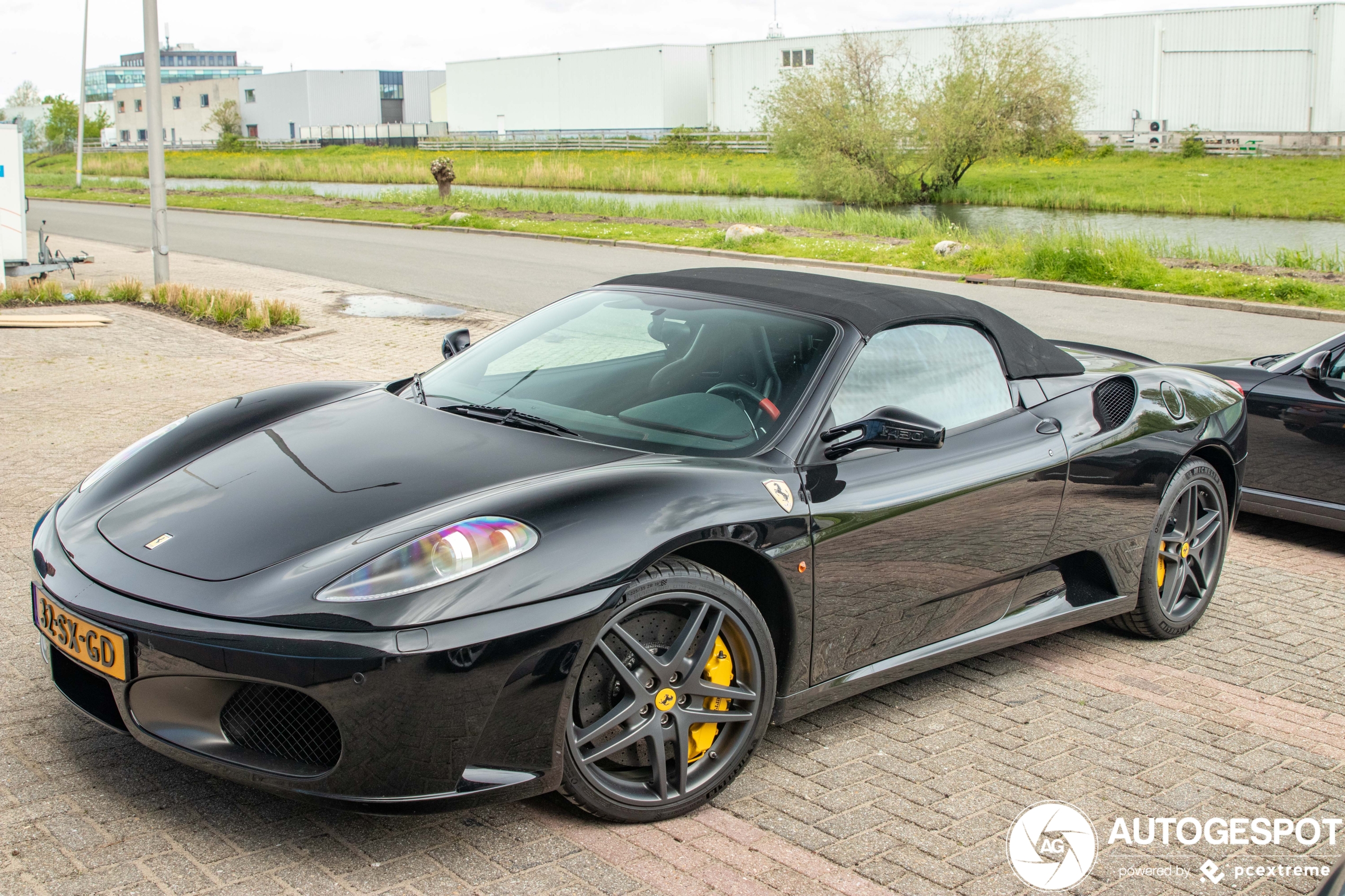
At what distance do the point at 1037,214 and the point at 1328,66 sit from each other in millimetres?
34940

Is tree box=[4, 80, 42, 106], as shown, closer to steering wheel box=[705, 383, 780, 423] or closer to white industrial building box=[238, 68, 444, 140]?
white industrial building box=[238, 68, 444, 140]

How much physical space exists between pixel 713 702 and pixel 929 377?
1454 mm

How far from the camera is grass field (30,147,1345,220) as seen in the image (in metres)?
36.8

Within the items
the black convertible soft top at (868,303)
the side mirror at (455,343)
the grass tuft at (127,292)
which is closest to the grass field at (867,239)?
the grass tuft at (127,292)

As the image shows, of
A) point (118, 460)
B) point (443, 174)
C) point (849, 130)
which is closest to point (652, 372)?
point (118, 460)

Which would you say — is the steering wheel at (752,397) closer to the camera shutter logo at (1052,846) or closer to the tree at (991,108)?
the camera shutter logo at (1052,846)

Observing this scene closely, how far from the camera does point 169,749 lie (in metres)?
2.96

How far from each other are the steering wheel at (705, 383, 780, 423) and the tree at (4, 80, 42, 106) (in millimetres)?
151916

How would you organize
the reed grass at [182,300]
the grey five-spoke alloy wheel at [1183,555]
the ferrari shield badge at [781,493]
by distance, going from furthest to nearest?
the reed grass at [182,300]
the grey five-spoke alloy wheel at [1183,555]
the ferrari shield badge at [781,493]

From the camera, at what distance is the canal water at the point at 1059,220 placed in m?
27.3

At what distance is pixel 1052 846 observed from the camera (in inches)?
127

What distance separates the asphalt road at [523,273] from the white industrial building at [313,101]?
88228 millimetres

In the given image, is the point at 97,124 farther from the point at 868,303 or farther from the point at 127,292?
the point at 868,303

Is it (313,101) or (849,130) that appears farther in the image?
(313,101)
